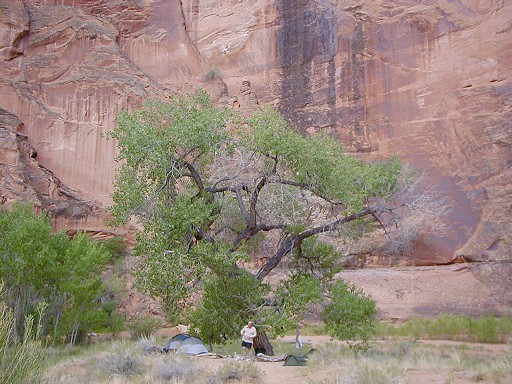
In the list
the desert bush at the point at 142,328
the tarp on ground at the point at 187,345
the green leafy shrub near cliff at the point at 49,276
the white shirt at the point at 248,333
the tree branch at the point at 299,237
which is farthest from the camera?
the desert bush at the point at 142,328

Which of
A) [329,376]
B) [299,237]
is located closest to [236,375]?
[329,376]

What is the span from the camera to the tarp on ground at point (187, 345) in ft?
39.7

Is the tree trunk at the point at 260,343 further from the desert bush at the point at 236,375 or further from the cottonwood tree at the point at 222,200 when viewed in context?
the desert bush at the point at 236,375

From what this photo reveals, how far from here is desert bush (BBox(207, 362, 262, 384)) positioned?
8.35m

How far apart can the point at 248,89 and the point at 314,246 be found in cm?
1778

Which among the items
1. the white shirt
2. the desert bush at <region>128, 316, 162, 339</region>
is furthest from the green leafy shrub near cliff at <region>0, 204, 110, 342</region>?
the white shirt

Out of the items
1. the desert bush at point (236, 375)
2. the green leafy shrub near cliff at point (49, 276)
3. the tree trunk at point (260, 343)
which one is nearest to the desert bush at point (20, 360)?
the desert bush at point (236, 375)

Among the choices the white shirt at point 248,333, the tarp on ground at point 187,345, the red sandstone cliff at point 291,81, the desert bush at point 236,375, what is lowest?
the tarp on ground at point 187,345

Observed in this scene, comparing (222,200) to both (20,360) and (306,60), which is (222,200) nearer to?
(20,360)

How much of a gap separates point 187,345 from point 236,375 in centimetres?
395

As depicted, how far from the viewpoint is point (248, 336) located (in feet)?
36.7

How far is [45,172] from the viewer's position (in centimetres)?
2677

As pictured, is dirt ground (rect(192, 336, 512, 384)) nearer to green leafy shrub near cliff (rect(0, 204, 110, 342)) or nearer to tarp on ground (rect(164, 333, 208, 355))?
tarp on ground (rect(164, 333, 208, 355))

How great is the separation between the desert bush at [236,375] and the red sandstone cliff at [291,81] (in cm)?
1393
